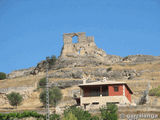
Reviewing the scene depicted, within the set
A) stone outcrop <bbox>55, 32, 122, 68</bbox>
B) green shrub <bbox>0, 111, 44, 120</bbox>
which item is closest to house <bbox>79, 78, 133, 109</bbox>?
green shrub <bbox>0, 111, 44, 120</bbox>

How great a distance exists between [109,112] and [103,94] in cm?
1083

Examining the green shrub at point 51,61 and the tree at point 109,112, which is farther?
the green shrub at point 51,61

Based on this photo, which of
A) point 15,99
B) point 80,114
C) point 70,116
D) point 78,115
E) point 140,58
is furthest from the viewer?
point 140,58

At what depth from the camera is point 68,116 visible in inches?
2056

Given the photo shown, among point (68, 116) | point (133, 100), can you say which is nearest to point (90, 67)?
point (133, 100)

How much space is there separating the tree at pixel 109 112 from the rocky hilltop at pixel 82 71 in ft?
61.6

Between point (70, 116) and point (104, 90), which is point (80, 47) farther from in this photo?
point (70, 116)

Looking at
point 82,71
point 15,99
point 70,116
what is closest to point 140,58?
point 82,71

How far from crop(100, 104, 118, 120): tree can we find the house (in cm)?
755

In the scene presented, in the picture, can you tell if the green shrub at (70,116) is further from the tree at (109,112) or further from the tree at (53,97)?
the tree at (53,97)

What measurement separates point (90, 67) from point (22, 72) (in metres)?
25.9

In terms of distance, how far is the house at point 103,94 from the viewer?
213ft

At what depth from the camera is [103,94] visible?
216 feet

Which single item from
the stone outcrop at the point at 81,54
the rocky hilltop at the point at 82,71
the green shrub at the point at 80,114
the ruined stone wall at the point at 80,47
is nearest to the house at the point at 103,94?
the green shrub at the point at 80,114
